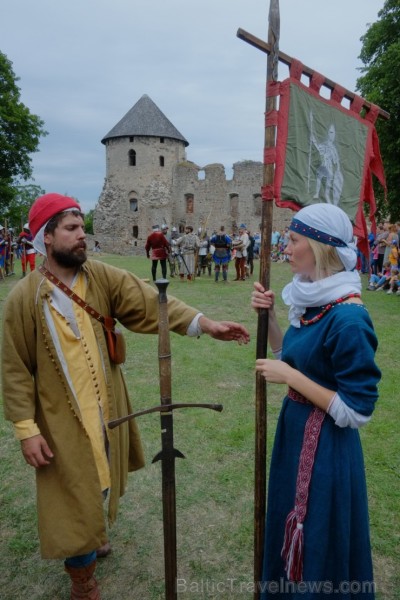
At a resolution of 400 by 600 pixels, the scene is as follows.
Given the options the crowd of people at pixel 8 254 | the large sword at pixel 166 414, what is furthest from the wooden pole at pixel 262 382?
the crowd of people at pixel 8 254

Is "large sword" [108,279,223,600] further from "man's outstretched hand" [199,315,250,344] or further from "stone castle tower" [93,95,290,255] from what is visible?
"stone castle tower" [93,95,290,255]

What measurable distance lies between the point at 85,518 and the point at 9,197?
2790 centimetres

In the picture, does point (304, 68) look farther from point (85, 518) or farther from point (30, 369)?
point (85, 518)

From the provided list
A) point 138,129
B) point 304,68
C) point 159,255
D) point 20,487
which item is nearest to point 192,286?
point 159,255

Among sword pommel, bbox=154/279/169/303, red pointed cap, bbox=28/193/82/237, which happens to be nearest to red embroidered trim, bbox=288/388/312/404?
sword pommel, bbox=154/279/169/303

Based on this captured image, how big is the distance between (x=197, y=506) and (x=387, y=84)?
1812 centimetres

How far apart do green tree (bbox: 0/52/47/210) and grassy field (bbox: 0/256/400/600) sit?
24.8 meters

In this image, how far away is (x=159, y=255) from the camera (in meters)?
13.8

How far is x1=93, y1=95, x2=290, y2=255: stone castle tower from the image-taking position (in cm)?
3800

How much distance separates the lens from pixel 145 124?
127 feet

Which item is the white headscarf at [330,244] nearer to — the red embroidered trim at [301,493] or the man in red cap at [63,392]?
the red embroidered trim at [301,493]

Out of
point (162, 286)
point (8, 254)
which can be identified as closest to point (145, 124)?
point (8, 254)

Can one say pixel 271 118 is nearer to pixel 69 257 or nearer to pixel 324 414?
pixel 69 257

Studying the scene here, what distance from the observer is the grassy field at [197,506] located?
2742 millimetres
